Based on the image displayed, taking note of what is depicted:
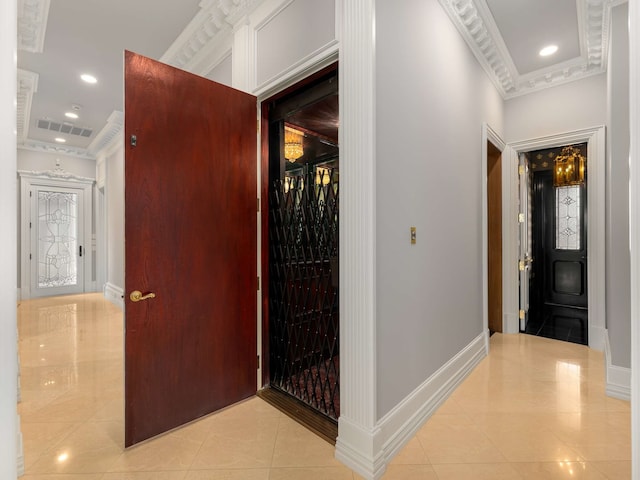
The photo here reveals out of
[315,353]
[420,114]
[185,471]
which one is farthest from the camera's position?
[315,353]

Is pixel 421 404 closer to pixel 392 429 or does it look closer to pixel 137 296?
pixel 392 429

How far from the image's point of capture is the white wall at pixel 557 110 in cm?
331

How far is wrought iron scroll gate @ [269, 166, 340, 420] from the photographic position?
2.08 meters

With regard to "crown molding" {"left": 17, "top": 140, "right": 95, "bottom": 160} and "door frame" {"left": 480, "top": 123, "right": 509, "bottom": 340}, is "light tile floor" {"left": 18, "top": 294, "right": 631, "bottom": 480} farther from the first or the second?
"crown molding" {"left": 17, "top": 140, "right": 95, "bottom": 160}

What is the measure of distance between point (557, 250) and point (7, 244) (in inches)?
253

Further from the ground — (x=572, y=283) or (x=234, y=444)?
(x=572, y=283)

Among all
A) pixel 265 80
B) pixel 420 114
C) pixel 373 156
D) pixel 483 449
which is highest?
pixel 265 80

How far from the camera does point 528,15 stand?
8.79ft

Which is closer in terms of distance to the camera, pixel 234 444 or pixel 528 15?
pixel 234 444

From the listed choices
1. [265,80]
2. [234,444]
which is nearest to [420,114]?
[265,80]

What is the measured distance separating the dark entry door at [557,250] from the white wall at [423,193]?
2.98 meters

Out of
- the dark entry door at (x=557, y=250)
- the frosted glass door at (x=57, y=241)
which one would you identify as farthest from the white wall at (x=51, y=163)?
the dark entry door at (x=557, y=250)

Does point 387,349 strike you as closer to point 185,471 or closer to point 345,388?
point 345,388

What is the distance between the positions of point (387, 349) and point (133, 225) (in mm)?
1591
